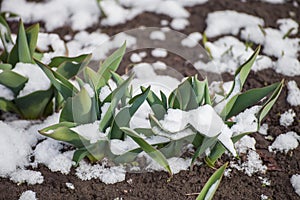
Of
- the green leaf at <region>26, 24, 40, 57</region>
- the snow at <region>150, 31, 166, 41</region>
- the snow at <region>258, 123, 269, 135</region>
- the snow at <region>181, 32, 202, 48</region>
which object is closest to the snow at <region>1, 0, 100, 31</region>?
the snow at <region>150, 31, 166, 41</region>

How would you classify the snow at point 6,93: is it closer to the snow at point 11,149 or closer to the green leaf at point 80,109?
the snow at point 11,149

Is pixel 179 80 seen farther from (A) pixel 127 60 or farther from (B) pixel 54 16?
(B) pixel 54 16

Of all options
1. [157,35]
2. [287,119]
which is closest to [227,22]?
[157,35]

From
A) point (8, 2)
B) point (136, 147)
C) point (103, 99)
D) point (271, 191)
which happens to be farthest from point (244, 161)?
point (8, 2)

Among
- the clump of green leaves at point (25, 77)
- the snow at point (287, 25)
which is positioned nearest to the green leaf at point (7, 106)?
the clump of green leaves at point (25, 77)

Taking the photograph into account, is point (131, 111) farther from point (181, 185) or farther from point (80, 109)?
point (181, 185)

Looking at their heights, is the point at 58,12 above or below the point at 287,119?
above

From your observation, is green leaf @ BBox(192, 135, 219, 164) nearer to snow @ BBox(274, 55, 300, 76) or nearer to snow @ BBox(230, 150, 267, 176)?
snow @ BBox(230, 150, 267, 176)
